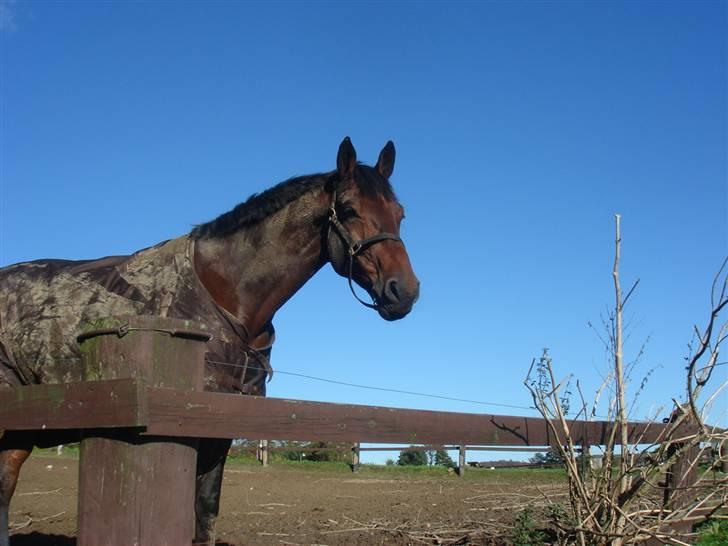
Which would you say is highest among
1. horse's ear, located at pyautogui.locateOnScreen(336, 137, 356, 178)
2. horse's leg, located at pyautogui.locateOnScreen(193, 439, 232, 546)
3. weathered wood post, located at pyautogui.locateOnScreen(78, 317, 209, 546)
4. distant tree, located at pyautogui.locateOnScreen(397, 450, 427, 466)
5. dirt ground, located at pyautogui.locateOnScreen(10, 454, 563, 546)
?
horse's ear, located at pyautogui.locateOnScreen(336, 137, 356, 178)

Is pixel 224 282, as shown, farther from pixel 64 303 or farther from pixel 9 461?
pixel 9 461

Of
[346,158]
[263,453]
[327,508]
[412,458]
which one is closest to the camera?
[346,158]

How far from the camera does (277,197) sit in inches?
193

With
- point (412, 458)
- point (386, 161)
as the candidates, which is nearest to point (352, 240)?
point (386, 161)

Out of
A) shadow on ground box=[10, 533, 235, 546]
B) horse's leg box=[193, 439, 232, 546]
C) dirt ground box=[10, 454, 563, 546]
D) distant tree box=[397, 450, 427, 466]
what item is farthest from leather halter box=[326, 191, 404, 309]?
distant tree box=[397, 450, 427, 466]

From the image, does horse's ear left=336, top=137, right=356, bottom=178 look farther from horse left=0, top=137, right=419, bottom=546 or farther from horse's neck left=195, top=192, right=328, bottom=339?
horse's neck left=195, top=192, right=328, bottom=339

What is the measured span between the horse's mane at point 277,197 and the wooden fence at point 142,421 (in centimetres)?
244

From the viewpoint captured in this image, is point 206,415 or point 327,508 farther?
point 327,508

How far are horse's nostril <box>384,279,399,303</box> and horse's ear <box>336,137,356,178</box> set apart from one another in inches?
32.3

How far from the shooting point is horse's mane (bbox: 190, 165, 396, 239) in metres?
4.82

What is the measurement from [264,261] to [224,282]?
27cm

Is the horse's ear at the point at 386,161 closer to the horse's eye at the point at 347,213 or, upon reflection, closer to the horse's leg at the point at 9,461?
the horse's eye at the point at 347,213

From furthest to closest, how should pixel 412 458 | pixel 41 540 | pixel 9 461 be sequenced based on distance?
pixel 412 458 → pixel 41 540 → pixel 9 461

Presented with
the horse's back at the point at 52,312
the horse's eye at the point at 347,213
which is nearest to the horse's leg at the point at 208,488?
the horse's back at the point at 52,312
